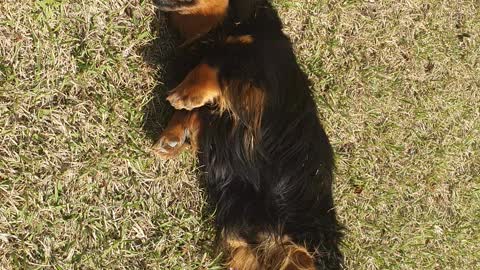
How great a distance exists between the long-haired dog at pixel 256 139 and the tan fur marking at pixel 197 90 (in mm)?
12

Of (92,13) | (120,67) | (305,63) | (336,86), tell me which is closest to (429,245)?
(336,86)

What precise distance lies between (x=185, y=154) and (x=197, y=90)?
0.65 metres

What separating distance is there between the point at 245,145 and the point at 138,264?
948 mm

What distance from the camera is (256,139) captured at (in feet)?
9.84

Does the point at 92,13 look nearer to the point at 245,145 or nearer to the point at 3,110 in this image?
the point at 3,110

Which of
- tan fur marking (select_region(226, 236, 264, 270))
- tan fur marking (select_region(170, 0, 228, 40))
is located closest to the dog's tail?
tan fur marking (select_region(226, 236, 264, 270))

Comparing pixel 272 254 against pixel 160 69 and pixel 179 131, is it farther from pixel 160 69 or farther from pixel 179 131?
pixel 160 69

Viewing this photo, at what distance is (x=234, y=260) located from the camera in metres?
3.15

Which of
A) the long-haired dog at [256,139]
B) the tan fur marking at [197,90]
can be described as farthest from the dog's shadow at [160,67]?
the tan fur marking at [197,90]

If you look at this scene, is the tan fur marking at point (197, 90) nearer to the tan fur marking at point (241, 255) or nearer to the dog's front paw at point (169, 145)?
the dog's front paw at point (169, 145)

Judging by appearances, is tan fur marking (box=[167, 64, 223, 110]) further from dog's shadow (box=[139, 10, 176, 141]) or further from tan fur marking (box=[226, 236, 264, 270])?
tan fur marking (box=[226, 236, 264, 270])

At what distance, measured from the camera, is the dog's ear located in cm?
298

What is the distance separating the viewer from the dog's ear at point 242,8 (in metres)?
2.98

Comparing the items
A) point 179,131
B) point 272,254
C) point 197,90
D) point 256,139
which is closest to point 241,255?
point 272,254
